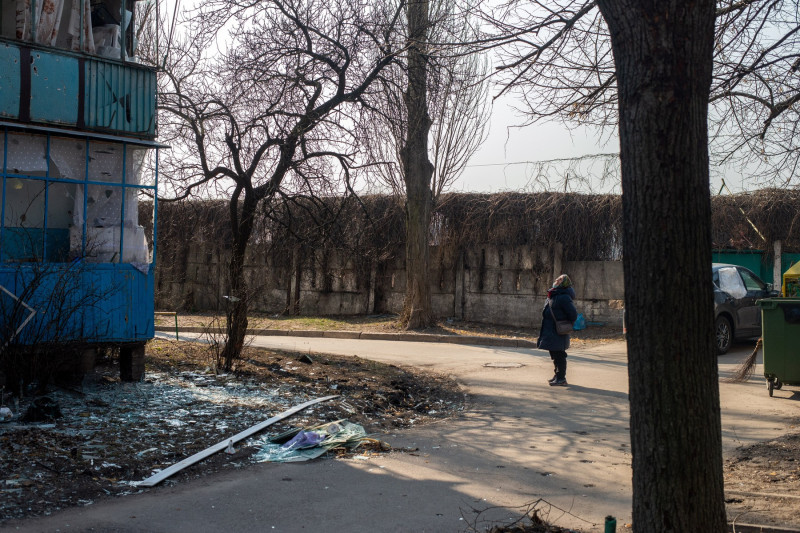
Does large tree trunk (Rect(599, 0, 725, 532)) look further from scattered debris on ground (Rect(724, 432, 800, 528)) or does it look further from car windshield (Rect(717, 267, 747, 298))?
car windshield (Rect(717, 267, 747, 298))

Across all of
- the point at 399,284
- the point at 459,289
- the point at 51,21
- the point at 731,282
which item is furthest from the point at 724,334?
the point at 51,21

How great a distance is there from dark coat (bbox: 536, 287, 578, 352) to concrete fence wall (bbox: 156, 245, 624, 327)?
8195 millimetres

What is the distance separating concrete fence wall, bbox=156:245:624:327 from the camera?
19234mm

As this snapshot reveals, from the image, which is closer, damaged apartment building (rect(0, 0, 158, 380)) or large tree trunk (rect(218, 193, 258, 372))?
damaged apartment building (rect(0, 0, 158, 380))

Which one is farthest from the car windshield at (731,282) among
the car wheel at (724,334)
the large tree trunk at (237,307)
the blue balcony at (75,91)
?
the blue balcony at (75,91)

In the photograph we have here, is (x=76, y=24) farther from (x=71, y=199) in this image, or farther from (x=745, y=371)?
(x=745, y=371)

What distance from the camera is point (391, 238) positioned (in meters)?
21.7

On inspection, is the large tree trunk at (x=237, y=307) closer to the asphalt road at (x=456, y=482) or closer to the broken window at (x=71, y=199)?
the broken window at (x=71, y=199)

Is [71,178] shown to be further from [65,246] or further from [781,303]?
[781,303]

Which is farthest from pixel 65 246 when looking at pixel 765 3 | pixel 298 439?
pixel 765 3

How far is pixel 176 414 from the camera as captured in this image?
7.75 meters

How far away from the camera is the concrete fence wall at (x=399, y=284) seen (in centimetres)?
1923

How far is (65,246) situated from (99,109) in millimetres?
2042

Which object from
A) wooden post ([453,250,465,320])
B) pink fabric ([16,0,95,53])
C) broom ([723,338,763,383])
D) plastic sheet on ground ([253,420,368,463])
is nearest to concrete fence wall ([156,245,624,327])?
wooden post ([453,250,465,320])
